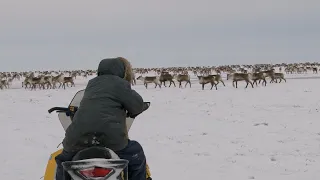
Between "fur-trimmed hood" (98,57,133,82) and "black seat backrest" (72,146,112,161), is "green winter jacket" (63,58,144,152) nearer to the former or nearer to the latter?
"fur-trimmed hood" (98,57,133,82)

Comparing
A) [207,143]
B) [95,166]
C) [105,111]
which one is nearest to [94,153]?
[95,166]

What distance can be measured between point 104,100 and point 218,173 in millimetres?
3964

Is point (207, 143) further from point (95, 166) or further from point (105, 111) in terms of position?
point (95, 166)

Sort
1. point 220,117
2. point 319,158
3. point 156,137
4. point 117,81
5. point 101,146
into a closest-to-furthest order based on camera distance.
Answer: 1. point 101,146
2. point 117,81
3. point 319,158
4. point 156,137
5. point 220,117

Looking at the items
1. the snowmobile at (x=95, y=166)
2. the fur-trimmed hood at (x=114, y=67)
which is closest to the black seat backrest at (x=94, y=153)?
the snowmobile at (x=95, y=166)

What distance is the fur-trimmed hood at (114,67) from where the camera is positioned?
11.4 feet

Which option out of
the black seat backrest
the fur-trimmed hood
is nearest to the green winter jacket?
the fur-trimmed hood

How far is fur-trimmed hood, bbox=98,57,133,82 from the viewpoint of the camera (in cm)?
347

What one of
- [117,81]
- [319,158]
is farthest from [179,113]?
[117,81]

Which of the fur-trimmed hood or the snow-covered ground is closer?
the fur-trimmed hood

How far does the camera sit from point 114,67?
3.48 meters

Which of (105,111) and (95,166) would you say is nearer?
(95,166)

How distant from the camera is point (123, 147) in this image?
324 cm

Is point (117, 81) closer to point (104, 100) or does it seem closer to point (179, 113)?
point (104, 100)
